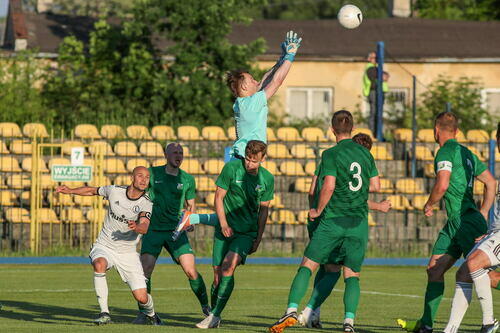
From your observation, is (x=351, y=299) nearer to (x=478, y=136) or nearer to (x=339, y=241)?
(x=339, y=241)

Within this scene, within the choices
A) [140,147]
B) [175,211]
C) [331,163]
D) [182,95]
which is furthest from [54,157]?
[331,163]

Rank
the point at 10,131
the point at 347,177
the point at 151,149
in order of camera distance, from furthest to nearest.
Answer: the point at 10,131, the point at 151,149, the point at 347,177

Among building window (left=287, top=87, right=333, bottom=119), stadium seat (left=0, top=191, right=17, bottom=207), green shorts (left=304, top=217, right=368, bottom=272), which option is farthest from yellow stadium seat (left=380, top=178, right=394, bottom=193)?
green shorts (left=304, top=217, right=368, bottom=272)

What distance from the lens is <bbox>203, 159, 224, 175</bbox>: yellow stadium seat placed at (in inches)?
1000

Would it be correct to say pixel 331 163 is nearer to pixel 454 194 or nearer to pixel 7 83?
pixel 454 194

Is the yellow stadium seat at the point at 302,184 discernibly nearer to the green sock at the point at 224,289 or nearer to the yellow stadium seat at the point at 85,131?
the yellow stadium seat at the point at 85,131

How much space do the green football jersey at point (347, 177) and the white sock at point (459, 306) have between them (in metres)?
1.21

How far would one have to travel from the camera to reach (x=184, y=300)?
15289 millimetres

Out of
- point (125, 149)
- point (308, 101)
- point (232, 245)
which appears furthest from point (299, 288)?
point (308, 101)

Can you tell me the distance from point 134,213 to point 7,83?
2133cm

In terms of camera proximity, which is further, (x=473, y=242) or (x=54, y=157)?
(x=54, y=157)

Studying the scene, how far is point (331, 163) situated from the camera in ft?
34.5

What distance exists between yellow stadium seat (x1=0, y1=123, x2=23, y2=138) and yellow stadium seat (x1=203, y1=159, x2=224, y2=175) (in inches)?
177

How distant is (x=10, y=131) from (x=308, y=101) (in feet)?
43.3
